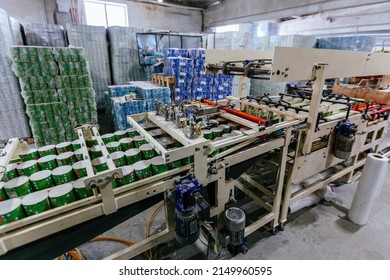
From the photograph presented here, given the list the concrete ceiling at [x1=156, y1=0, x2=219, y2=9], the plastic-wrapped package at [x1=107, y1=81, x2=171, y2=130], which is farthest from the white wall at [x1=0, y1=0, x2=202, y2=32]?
the plastic-wrapped package at [x1=107, y1=81, x2=171, y2=130]

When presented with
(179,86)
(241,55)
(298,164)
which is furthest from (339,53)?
(179,86)

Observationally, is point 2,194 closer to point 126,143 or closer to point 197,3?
point 126,143

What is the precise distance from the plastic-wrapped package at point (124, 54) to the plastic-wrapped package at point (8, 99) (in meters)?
2.14

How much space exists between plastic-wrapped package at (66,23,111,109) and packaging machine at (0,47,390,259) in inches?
171

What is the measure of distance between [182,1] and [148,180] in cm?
926

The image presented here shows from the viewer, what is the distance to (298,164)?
2152 millimetres

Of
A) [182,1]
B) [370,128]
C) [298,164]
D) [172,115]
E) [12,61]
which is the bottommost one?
[298,164]

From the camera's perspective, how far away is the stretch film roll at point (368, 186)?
2.21 metres

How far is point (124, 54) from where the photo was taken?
18.7 feet

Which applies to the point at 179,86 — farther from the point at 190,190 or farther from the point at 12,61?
the point at 190,190

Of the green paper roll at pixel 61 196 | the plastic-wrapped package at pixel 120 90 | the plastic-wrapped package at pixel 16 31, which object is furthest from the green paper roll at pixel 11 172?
the plastic-wrapped package at pixel 16 31

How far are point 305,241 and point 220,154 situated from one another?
1592 millimetres

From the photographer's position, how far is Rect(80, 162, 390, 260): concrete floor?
6.89 ft

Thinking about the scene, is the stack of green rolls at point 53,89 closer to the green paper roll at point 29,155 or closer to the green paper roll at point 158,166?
the green paper roll at point 29,155
